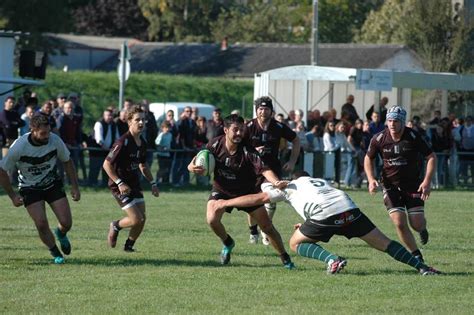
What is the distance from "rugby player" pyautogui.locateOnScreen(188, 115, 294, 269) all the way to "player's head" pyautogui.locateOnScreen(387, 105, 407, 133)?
5.02 feet

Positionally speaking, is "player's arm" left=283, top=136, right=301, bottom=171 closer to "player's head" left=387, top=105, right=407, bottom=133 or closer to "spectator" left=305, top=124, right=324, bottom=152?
"player's head" left=387, top=105, right=407, bottom=133

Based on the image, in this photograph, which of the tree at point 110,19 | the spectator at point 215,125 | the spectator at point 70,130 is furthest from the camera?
the tree at point 110,19

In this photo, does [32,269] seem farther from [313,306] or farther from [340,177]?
[340,177]

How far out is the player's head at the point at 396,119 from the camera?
13117 mm

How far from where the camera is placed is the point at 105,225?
1836 cm

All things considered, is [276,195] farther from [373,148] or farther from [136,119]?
[136,119]

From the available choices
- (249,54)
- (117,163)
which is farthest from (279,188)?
(249,54)

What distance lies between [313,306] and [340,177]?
722 inches

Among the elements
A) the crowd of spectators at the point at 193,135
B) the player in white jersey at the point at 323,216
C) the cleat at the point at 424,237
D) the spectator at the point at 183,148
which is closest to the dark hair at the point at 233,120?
the player in white jersey at the point at 323,216

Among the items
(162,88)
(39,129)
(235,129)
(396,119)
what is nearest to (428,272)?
(396,119)

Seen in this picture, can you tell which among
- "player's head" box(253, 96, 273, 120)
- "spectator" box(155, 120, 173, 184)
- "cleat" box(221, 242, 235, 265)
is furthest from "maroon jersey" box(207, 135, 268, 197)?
"spectator" box(155, 120, 173, 184)

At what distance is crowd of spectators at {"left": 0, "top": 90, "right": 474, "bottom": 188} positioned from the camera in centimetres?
2495

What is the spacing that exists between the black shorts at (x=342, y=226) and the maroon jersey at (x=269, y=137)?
10.4 feet

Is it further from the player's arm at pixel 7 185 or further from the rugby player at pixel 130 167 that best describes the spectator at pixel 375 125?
the player's arm at pixel 7 185
